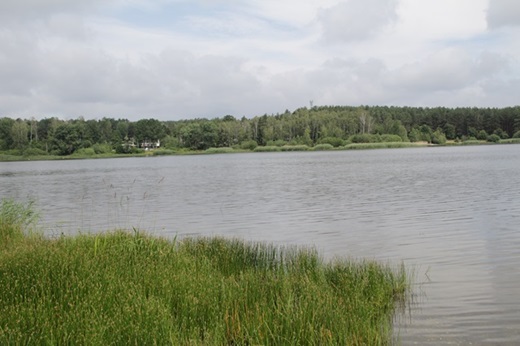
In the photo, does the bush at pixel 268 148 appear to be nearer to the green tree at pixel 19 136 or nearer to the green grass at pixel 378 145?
the green grass at pixel 378 145

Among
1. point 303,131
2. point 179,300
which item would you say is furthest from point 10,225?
point 303,131

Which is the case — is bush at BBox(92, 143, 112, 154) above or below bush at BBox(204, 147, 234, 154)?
above

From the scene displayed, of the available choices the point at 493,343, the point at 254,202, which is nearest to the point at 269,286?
the point at 493,343

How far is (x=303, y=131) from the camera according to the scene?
597 ft

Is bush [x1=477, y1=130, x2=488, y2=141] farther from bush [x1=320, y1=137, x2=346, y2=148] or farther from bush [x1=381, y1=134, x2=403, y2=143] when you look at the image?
bush [x1=320, y1=137, x2=346, y2=148]

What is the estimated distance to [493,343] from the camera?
837 centimetres

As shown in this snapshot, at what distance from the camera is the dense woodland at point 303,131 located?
167 metres

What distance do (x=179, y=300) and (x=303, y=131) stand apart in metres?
175

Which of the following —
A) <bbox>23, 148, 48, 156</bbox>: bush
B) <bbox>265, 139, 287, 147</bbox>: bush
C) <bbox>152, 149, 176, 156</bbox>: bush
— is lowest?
<bbox>152, 149, 176, 156</bbox>: bush

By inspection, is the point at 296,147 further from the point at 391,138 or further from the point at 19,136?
the point at 19,136

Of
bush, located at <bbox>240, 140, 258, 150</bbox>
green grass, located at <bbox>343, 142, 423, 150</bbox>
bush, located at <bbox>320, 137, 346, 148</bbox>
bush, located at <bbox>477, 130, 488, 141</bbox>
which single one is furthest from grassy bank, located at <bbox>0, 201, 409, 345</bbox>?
bush, located at <bbox>477, 130, 488, 141</bbox>

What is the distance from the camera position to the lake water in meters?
10.0

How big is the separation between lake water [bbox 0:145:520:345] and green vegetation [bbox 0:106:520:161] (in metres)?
124

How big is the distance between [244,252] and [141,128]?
190728mm
